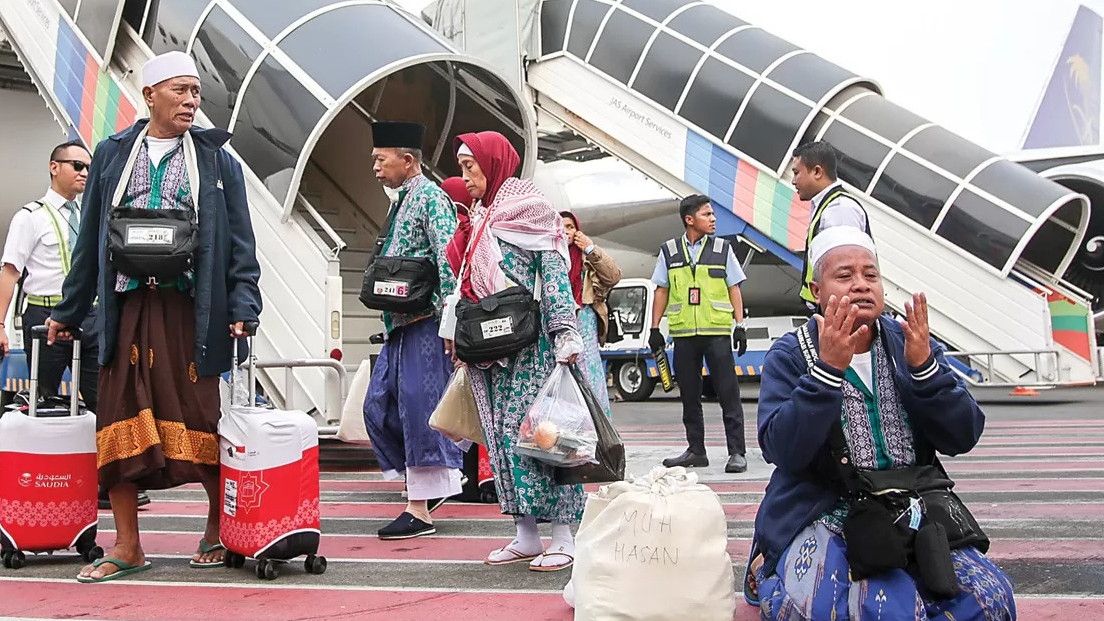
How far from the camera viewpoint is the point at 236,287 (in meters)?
4.27

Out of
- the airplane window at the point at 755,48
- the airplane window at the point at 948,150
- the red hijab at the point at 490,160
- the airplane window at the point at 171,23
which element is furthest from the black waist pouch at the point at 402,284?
the airplane window at the point at 755,48

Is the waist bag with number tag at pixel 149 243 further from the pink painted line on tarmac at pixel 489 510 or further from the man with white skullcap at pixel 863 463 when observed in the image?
the man with white skullcap at pixel 863 463

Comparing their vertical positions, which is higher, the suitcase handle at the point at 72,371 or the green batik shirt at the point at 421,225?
the green batik shirt at the point at 421,225

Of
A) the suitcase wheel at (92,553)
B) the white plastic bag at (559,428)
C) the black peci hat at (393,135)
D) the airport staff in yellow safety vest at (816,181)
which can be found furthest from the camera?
the airport staff in yellow safety vest at (816,181)

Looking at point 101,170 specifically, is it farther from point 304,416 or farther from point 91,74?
point 91,74

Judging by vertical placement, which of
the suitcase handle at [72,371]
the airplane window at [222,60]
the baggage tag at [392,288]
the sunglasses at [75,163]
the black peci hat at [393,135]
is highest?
the airplane window at [222,60]

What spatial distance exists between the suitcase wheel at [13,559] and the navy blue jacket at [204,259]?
36.3 inches

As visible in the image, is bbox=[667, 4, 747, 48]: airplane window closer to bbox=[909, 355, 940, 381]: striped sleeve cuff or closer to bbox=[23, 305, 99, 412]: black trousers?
bbox=[23, 305, 99, 412]: black trousers

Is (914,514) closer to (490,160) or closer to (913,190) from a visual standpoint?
(490,160)

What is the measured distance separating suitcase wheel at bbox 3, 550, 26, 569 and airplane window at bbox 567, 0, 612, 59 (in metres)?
13.7

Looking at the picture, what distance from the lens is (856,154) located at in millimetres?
14383

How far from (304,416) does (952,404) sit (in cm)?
242

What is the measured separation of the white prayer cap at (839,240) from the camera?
2803 millimetres

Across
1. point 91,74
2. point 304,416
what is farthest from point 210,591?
point 91,74
